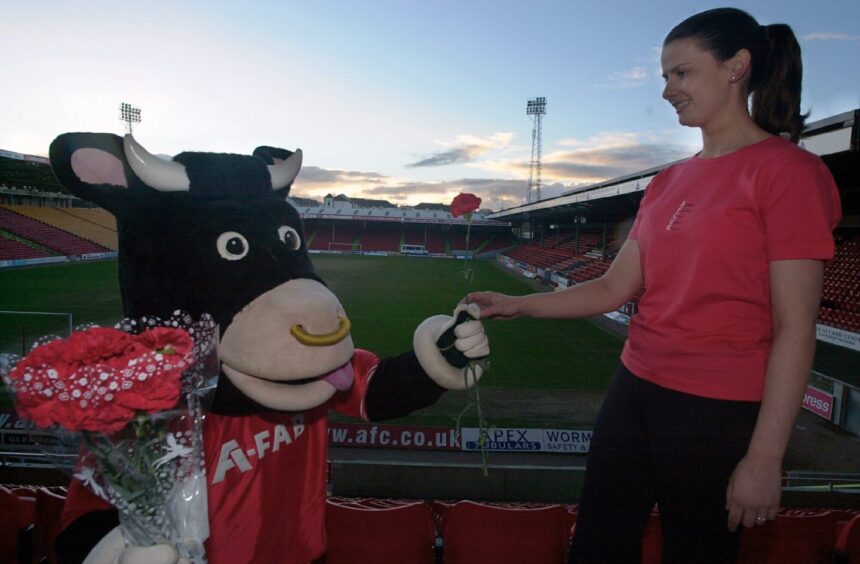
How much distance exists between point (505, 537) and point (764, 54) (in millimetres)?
1953

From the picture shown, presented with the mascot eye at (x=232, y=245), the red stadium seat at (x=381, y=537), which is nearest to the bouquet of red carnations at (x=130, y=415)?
the mascot eye at (x=232, y=245)

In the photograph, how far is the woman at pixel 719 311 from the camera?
968mm

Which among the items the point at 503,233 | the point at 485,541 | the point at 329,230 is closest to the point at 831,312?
the point at 485,541

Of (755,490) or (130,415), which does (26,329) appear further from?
(755,490)

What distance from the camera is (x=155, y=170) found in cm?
158

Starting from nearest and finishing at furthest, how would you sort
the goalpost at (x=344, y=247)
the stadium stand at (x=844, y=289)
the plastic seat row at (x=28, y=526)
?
1. the plastic seat row at (x=28, y=526)
2. the stadium stand at (x=844, y=289)
3. the goalpost at (x=344, y=247)

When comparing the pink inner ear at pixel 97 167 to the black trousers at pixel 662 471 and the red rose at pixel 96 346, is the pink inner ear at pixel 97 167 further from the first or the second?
the black trousers at pixel 662 471

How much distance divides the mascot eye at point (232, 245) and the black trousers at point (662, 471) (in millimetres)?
1131

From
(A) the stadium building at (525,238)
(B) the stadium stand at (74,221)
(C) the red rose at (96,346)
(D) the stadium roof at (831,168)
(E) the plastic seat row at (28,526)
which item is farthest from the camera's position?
(B) the stadium stand at (74,221)

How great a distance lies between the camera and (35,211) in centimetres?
3462

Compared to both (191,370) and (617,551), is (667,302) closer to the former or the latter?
(617,551)

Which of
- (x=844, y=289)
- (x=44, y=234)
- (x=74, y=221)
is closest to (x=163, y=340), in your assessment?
(x=844, y=289)

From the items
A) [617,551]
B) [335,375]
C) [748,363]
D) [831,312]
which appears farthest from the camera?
[831,312]

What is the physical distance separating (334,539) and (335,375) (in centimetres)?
101
